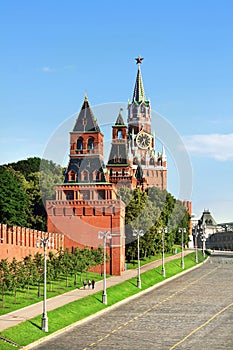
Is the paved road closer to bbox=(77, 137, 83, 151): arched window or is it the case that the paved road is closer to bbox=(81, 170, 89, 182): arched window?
bbox=(81, 170, 89, 182): arched window

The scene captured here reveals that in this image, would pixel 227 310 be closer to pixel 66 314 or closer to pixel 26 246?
pixel 66 314

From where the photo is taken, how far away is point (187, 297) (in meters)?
73.7

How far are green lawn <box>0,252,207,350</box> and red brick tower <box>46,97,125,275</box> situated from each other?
21.6 feet

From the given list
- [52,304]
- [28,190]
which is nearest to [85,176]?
[28,190]

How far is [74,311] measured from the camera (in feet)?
196

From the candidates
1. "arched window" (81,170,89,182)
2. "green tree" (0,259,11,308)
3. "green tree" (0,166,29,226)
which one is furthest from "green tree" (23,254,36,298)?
"arched window" (81,170,89,182)

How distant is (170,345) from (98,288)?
29.4m

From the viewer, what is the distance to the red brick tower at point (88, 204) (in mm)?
94562

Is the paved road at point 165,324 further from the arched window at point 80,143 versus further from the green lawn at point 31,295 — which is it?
the arched window at point 80,143

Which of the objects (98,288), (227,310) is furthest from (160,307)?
(98,288)

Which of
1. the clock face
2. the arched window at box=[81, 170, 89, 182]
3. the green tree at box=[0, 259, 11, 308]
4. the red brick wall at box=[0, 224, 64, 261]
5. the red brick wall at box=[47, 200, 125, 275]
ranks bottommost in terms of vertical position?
the green tree at box=[0, 259, 11, 308]

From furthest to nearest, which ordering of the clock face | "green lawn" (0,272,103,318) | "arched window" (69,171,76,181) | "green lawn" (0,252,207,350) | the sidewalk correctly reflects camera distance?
the clock face → "arched window" (69,171,76,181) → "green lawn" (0,272,103,318) → the sidewalk → "green lawn" (0,252,207,350)

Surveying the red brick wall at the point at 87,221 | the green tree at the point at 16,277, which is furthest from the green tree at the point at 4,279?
the red brick wall at the point at 87,221

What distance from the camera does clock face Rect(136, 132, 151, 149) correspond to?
620 ft
